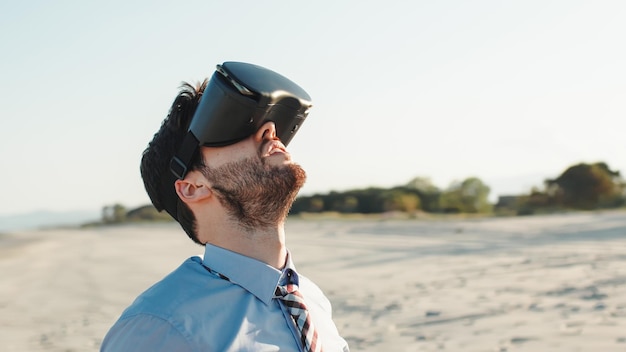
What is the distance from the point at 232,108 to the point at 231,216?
266 mm

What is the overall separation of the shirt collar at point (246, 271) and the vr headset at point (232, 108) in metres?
0.23

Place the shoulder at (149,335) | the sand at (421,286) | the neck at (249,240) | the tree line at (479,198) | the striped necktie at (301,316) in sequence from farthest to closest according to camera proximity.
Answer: the tree line at (479,198) < the sand at (421,286) < the neck at (249,240) < the striped necktie at (301,316) < the shoulder at (149,335)

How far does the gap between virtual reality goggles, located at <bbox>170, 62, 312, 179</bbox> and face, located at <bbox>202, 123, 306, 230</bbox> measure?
0.03m

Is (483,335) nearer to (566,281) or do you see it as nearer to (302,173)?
(566,281)

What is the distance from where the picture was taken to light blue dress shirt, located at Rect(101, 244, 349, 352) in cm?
147

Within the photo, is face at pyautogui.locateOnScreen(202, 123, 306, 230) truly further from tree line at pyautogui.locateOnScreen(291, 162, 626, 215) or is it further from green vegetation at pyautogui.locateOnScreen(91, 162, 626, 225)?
tree line at pyautogui.locateOnScreen(291, 162, 626, 215)

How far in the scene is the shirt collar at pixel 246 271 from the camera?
1.65m

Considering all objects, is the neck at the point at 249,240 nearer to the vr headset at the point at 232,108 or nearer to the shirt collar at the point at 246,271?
the shirt collar at the point at 246,271

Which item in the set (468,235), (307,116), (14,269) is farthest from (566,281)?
(14,269)

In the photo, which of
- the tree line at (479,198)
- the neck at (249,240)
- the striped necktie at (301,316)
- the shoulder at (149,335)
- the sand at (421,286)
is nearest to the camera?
the shoulder at (149,335)

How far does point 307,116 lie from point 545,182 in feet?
63.2

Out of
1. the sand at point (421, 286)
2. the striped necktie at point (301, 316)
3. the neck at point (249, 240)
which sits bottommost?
the sand at point (421, 286)

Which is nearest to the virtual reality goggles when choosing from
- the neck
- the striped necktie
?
the neck

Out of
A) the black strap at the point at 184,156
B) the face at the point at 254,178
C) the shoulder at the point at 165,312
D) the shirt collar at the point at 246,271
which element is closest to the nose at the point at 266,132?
the face at the point at 254,178
